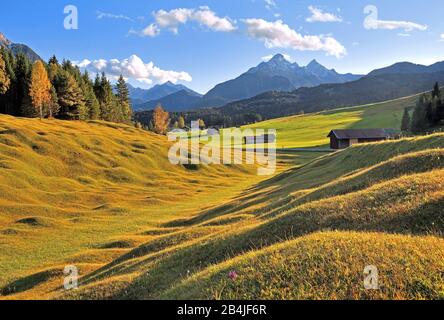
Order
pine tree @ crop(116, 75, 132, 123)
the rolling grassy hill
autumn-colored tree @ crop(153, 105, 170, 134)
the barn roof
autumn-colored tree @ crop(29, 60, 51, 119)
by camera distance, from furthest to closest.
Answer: autumn-colored tree @ crop(153, 105, 170, 134), pine tree @ crop(116, 75, 132, 123), the barn roof, autumn-colored tree @ crop(29, 60, 51, 119), the rolling grassy hill

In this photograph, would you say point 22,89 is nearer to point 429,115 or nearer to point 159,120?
point 159,120

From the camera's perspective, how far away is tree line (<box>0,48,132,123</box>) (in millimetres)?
117312

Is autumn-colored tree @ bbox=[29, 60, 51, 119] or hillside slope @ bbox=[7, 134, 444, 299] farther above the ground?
autumn-colored tree @ bbox=[29, 60, 51, 119]

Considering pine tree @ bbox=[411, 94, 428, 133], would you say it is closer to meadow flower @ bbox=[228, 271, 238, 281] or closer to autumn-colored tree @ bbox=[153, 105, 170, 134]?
autumn-colored tree @ bbox=[153, 105, 170, 134]

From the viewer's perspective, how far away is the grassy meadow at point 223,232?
34.7 feet

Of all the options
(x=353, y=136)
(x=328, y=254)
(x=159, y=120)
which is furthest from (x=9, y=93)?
(x=328, y=254)

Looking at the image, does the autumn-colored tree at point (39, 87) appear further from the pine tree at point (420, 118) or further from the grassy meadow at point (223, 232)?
the pine tree at point (420, 118)

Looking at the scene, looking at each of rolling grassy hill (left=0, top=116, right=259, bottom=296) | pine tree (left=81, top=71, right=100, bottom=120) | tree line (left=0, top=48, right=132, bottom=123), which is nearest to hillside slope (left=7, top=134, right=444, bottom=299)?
rolling grassy hill (left=0, top=116, right=259, bottom=296)

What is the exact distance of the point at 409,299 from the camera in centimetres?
870

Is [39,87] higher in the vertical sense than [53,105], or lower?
higher

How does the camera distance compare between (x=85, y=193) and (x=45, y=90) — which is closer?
(x=85, y=193)

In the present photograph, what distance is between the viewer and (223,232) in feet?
76.1

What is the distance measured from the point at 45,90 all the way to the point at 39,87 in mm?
3061

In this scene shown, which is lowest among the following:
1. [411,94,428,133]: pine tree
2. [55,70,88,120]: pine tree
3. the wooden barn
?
the wooden barn
